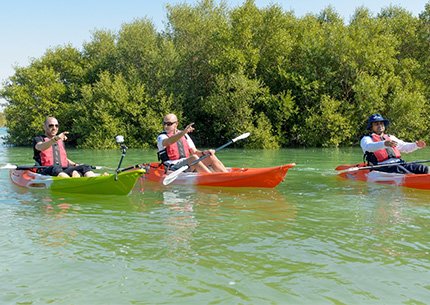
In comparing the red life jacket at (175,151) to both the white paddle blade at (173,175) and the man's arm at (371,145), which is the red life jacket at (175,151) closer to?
the white paddle blade at (173,175)

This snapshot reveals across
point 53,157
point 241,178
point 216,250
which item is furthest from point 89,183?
point 216,250

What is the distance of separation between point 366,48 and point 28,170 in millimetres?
19797

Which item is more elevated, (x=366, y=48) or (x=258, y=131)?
(x=366, y=48)

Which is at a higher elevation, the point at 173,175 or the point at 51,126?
the point at 51,126

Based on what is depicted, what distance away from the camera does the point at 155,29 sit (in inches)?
1133

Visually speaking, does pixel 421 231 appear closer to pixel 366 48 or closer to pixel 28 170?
pixel 28 170

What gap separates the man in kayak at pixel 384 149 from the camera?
797 cm

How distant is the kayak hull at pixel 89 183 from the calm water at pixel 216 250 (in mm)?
305

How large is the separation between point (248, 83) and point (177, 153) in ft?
54.3

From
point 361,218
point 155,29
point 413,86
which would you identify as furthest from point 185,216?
point 155,29

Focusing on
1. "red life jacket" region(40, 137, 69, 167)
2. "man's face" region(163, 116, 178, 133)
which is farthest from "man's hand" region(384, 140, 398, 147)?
"red life jacket" region(40, 137, 69, 167)

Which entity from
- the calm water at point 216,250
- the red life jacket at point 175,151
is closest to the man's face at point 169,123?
the red life jacket at point 175,151

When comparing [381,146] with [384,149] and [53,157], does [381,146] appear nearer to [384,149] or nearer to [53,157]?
[384,149]

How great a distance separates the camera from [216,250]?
4129 millimetres
